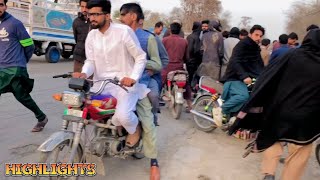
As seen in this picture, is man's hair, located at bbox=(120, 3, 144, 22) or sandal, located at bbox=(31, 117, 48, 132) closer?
man's hair, located at bbox=(120, 3, 144, 22)

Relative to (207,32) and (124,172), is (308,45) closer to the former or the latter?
(124,172)

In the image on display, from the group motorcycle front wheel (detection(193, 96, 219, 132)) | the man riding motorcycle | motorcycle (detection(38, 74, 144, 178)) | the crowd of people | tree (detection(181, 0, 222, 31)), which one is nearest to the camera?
motorcycle (detection(38, 74, 144, 178))

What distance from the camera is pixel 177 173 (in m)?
4.28

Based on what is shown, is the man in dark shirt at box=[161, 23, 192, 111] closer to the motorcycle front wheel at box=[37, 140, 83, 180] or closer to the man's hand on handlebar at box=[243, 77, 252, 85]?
the man's hand on handlebar at box=[243, 77, 252, 85]

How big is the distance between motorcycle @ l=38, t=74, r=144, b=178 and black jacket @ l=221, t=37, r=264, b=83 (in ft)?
7.68

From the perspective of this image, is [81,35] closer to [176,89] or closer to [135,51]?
[135,51]

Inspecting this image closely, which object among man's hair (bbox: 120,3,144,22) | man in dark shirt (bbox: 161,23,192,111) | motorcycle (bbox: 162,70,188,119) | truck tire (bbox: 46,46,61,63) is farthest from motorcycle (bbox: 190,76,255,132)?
truck tire (bbox: 46,46,61,63)

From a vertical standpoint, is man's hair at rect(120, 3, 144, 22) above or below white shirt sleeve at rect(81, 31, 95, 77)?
above

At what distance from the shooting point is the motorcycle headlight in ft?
10.5

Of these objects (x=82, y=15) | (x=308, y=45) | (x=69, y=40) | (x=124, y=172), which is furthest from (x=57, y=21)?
(x=308, y=45)

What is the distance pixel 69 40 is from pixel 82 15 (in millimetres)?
11106

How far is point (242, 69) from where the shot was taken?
Answer: 5.53 m

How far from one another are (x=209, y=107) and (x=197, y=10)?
42.3 metres

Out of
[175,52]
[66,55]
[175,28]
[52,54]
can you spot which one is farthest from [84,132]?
[66,55]
